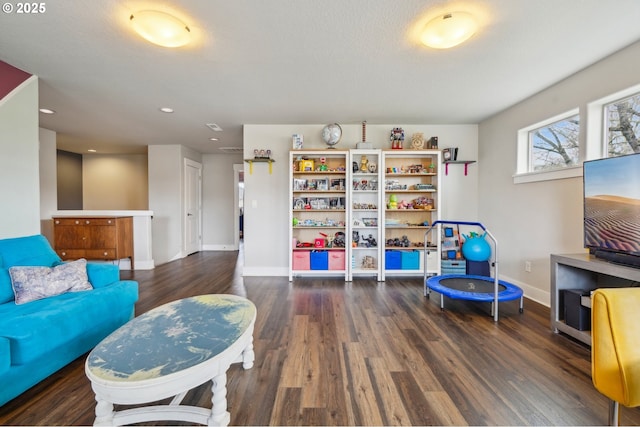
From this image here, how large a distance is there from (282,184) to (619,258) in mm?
3795

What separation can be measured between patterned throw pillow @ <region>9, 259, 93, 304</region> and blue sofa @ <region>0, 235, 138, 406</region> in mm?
57

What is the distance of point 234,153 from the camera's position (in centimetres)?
661

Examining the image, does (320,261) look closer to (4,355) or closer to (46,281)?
(46,281)

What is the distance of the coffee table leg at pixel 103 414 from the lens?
114cm

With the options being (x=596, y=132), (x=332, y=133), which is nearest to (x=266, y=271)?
(x=332, y=133)

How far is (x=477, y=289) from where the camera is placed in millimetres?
2916

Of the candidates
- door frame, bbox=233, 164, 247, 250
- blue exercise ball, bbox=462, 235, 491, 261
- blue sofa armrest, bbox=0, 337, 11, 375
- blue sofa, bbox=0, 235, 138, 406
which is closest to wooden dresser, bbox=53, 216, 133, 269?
blue sofa, bbox=0, 235, 138, 406

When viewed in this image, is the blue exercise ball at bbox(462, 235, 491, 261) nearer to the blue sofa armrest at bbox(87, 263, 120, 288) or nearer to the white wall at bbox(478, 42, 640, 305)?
the white wall at bbox(478, 42, 640, 305)

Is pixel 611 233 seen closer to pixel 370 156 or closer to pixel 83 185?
pixel 370 156

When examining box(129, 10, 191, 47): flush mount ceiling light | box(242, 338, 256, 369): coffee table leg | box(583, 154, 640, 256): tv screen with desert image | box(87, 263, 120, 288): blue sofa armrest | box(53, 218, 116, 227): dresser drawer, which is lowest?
box(242, 338, 256, 369): coffee table leg

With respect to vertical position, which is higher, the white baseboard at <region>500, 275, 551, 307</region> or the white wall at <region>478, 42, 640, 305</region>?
the white wall at <region>478, 42, 640, 305</region>

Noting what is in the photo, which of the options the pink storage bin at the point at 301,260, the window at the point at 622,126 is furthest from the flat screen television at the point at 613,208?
→ the pink storage bin at the point at 301,260

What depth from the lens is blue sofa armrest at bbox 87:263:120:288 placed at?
88.9 inches

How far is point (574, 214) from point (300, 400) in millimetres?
3166
